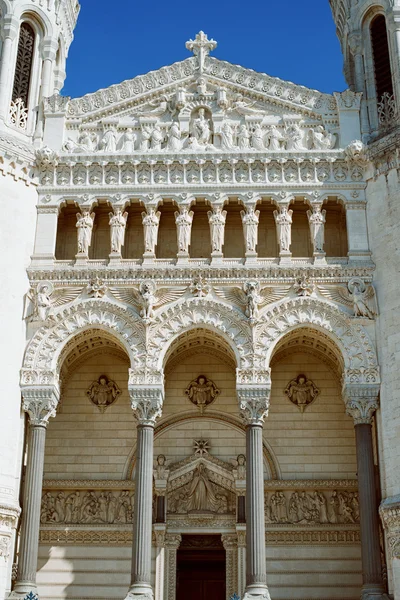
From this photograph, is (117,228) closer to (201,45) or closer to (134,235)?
(134,235)

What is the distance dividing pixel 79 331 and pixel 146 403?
264 centimetres

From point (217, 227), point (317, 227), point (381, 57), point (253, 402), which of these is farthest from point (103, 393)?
point (381, 57)

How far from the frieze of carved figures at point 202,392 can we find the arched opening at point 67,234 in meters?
4.85

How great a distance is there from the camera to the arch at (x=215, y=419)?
77.7 ft

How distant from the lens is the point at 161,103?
25.2 metres

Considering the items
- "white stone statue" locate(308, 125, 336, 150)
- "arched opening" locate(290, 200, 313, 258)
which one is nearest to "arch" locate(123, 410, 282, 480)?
"arched opening" locate(290, 200, 313, 258)

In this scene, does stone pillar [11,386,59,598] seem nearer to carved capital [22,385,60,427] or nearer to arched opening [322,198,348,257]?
carved capital [22,385,60,427]

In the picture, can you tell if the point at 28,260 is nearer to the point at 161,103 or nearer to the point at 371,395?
the point at 161,103

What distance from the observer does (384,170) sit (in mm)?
23234

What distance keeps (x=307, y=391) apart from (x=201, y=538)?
4842 mm

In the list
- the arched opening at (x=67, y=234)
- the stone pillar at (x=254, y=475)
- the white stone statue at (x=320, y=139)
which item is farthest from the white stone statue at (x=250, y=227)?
the arched opening at (x=67, y=234)

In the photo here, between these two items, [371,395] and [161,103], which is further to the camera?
[161,103]

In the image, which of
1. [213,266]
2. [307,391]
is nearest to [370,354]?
[307,391]

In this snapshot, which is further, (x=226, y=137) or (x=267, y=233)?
(x=267, y=233)
